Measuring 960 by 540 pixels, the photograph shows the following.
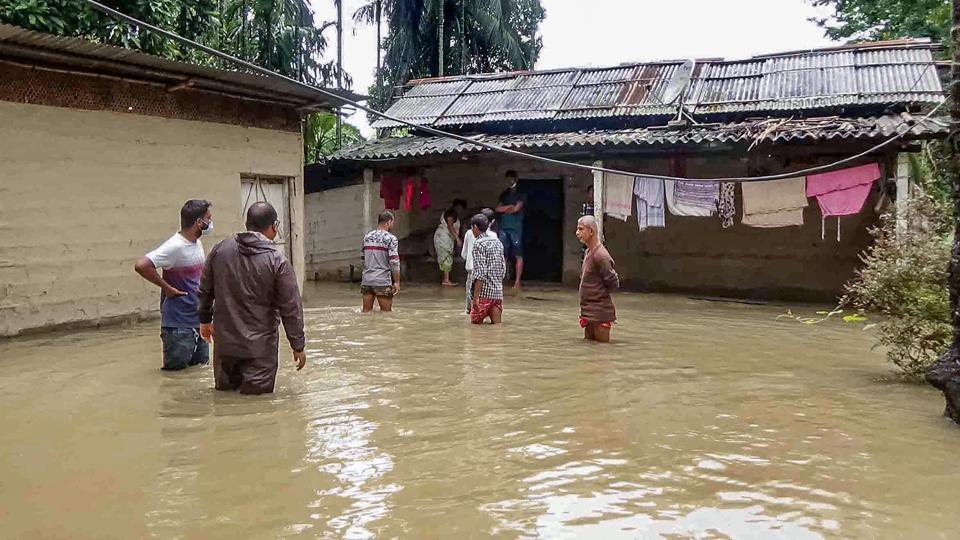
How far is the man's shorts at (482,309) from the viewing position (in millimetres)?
9445

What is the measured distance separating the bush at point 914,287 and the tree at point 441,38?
17772 millimetres

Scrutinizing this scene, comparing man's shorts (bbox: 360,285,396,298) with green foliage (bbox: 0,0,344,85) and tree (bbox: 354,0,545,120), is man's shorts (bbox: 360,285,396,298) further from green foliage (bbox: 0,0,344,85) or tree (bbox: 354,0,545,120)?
tree (bbox: 354,0,545,120)

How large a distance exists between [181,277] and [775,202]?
893 cm

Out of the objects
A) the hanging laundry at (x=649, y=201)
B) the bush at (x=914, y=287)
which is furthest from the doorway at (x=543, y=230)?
the bush at (x=914, y=287)

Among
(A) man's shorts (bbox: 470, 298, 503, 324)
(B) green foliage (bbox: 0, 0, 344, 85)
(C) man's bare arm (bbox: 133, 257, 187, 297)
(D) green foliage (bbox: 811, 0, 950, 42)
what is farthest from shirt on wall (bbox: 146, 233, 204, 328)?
(D) green foliage (bbox: 811, 0, 950, 42)

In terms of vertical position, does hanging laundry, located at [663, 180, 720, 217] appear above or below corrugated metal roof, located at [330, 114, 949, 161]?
below

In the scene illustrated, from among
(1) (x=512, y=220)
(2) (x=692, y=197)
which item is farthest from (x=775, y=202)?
(1) (x=512, y=220)

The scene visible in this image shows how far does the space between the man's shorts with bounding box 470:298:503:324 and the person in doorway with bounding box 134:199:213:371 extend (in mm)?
3843

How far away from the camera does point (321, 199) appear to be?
1716cm

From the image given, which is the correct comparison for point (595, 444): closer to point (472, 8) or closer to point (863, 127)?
point (863, 127)

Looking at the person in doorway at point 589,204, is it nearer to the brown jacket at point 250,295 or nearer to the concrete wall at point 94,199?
the concrete wall at point 94,199

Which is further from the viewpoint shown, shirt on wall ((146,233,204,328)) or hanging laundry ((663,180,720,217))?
hanging laundry ((663,180,720,217))

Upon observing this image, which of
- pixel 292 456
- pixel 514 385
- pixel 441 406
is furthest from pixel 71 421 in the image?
pixel 514 385

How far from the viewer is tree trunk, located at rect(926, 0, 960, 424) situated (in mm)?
5105
